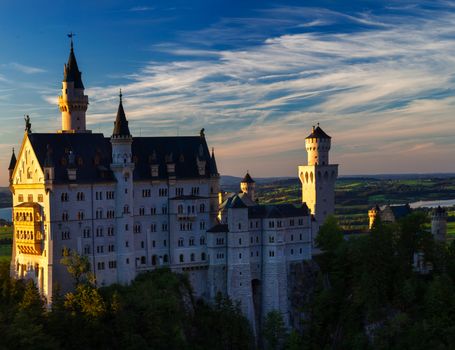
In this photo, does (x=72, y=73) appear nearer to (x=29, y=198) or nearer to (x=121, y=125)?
(x=121, y=125)

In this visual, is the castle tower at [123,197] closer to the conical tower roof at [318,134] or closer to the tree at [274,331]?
the tree at [274,331]

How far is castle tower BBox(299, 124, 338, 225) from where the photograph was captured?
119 metres

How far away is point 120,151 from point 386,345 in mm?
40153

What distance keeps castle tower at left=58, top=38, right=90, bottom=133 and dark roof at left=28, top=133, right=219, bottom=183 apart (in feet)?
22.0

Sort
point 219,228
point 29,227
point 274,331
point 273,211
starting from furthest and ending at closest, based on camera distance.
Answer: point 273,211, point 219,228, point 274,331, point 29,227

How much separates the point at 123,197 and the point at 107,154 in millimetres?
6024

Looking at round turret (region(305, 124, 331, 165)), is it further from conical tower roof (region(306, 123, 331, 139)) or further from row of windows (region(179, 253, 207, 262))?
row of windows (region(179, 253, 207, 262))

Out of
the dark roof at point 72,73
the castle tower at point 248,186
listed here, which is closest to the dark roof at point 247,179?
the castle tower at point 248,186

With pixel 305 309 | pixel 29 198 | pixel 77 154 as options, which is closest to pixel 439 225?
pixel 305 309

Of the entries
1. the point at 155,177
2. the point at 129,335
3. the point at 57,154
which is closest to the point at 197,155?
the point at 155,177

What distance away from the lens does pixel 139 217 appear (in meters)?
101

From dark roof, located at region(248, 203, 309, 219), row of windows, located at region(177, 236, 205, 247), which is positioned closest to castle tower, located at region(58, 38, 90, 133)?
row of windows, located at region(177, 236, 205, 247)

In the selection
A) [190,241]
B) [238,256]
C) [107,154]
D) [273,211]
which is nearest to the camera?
[107,154]

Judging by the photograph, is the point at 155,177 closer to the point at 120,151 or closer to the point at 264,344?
the point at 120,151
